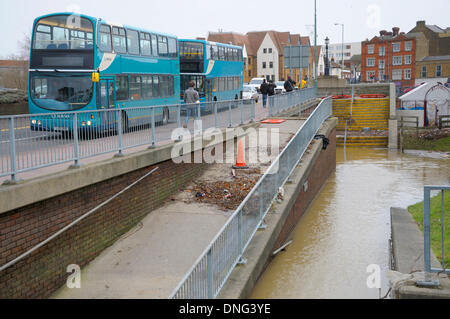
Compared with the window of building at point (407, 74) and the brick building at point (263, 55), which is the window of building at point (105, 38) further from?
the window of building at point (407, 74)

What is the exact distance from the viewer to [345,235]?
14234 millimetres

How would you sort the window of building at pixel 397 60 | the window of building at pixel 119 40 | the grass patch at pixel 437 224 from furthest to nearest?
the window of building at pixel 397 60
the window of building at pixel 119 40
the grass patch at pixel 437 224

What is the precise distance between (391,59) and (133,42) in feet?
267

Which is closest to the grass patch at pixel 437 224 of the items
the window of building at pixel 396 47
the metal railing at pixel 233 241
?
the metal railing at pixel 233 241

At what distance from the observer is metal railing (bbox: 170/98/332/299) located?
6465 millimetres

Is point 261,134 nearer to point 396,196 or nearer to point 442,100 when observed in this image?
point 396,196

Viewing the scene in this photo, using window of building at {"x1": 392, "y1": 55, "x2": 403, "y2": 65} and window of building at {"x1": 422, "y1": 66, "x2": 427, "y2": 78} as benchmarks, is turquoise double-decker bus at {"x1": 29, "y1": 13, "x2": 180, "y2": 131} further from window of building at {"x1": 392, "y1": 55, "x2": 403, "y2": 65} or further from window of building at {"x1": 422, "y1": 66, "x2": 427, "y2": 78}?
window of building at {"x1": 392, "y1": 55, "x2": 403, "y2": 65}

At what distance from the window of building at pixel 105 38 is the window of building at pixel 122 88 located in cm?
105

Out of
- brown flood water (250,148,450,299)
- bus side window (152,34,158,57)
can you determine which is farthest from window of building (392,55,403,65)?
bus side window (152,34,158,57)

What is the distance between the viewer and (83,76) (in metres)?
14.7

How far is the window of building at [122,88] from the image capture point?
53.7 ft

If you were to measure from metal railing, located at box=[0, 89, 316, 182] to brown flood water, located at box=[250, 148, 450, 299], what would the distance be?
409cm

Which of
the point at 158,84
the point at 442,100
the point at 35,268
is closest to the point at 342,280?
the point at 35,268

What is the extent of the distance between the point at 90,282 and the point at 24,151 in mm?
2469
